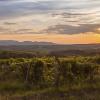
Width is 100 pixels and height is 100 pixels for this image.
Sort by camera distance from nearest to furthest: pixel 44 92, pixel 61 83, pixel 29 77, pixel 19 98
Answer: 1. pixel 19 98
2. pixel 44 92
3. pixel 61 83
4. pixel 29 77

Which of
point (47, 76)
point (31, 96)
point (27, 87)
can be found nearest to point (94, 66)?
point (47, 76)

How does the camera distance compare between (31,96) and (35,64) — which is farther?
(35,64)

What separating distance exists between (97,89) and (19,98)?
13.5 feet

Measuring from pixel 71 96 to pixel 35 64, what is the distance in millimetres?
5359

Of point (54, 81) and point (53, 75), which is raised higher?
point (53, 75)

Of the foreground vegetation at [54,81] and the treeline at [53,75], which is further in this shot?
the treeline at [53,75]

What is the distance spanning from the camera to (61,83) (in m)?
18.1

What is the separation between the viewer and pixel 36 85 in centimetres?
1866

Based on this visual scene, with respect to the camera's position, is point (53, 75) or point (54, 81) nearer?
point (54, 81)

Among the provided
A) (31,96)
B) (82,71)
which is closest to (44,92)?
(31,96)

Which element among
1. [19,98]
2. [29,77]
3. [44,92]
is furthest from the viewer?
[29,77]

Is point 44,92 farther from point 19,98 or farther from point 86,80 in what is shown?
point 86,80

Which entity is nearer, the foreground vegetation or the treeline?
the foreground vegetation

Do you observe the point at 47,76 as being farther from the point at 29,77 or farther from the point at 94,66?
the point at 94,66
